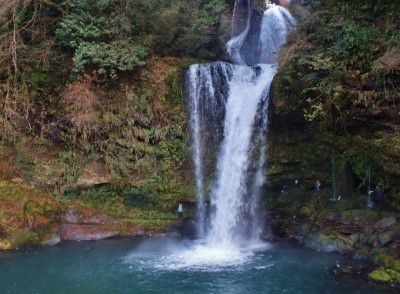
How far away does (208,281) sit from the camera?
10820 mm

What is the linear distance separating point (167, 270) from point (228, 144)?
5672 mm

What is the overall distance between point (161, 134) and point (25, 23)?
692cm

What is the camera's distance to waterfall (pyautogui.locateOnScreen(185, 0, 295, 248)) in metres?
14.9

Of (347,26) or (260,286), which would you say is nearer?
(260,286)

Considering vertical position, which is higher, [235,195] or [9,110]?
[9,110]

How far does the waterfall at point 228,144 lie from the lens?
1485 centimetres

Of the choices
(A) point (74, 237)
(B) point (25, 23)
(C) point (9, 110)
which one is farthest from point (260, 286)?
(B) point (25, 23)

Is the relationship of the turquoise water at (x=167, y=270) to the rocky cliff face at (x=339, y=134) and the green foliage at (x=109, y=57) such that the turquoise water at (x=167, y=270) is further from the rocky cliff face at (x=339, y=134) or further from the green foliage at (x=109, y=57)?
the green foliage at (x=109, y=57)

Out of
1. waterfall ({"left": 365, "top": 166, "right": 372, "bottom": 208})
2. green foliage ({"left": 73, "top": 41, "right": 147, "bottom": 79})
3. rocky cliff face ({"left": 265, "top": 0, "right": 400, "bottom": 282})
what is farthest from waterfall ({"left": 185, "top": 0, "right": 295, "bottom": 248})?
waterfall ({"left": 365, "top": 166, "right": 372, "bottom": 208})

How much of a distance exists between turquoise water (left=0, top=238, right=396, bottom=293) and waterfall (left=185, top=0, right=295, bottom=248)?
1497 mm

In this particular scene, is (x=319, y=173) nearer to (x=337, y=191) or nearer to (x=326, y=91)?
(x=337, y=191)

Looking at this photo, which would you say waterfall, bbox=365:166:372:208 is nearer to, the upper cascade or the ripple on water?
the ripple on water

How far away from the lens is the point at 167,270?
1155 centimetres

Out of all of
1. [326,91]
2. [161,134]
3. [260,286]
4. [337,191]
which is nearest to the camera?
[260,286]
